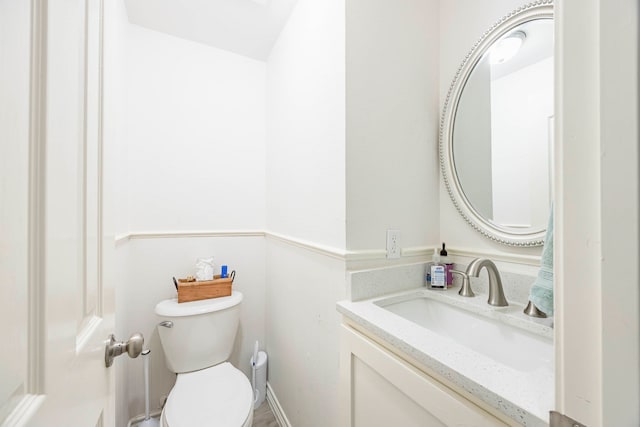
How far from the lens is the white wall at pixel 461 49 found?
948mm

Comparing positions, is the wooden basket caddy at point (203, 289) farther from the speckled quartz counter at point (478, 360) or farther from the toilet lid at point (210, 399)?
the speckled quartz counter at point (478, 360)

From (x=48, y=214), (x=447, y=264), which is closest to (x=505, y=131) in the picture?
→ (x=447, y=264)

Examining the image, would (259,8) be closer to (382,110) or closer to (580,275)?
(382,110)

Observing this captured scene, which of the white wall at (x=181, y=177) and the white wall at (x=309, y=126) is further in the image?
the white wall at (x=181, y=177)

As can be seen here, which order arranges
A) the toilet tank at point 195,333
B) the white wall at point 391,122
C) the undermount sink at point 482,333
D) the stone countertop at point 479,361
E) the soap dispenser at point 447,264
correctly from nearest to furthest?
1. the stone countertop at point 479,361
2. the undermount sink at point 482,333
3. the white wall at point 391,122
4. the soap dispenser at point 447,264
5. the toilet tank at point 195,333

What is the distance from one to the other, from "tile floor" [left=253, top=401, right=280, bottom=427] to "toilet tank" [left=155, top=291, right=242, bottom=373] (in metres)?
0.42

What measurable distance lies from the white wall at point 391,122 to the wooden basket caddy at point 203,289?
3.16 ft

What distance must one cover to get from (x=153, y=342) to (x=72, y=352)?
1409mm

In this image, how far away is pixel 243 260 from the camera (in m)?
1.72

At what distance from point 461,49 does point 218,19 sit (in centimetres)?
130

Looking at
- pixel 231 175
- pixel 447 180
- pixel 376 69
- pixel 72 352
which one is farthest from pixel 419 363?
pixel 231 175

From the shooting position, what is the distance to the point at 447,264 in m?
1.08

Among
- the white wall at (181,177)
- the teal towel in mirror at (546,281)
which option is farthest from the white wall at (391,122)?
the white wall at (181,177)

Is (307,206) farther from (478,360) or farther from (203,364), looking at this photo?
(203,364)
